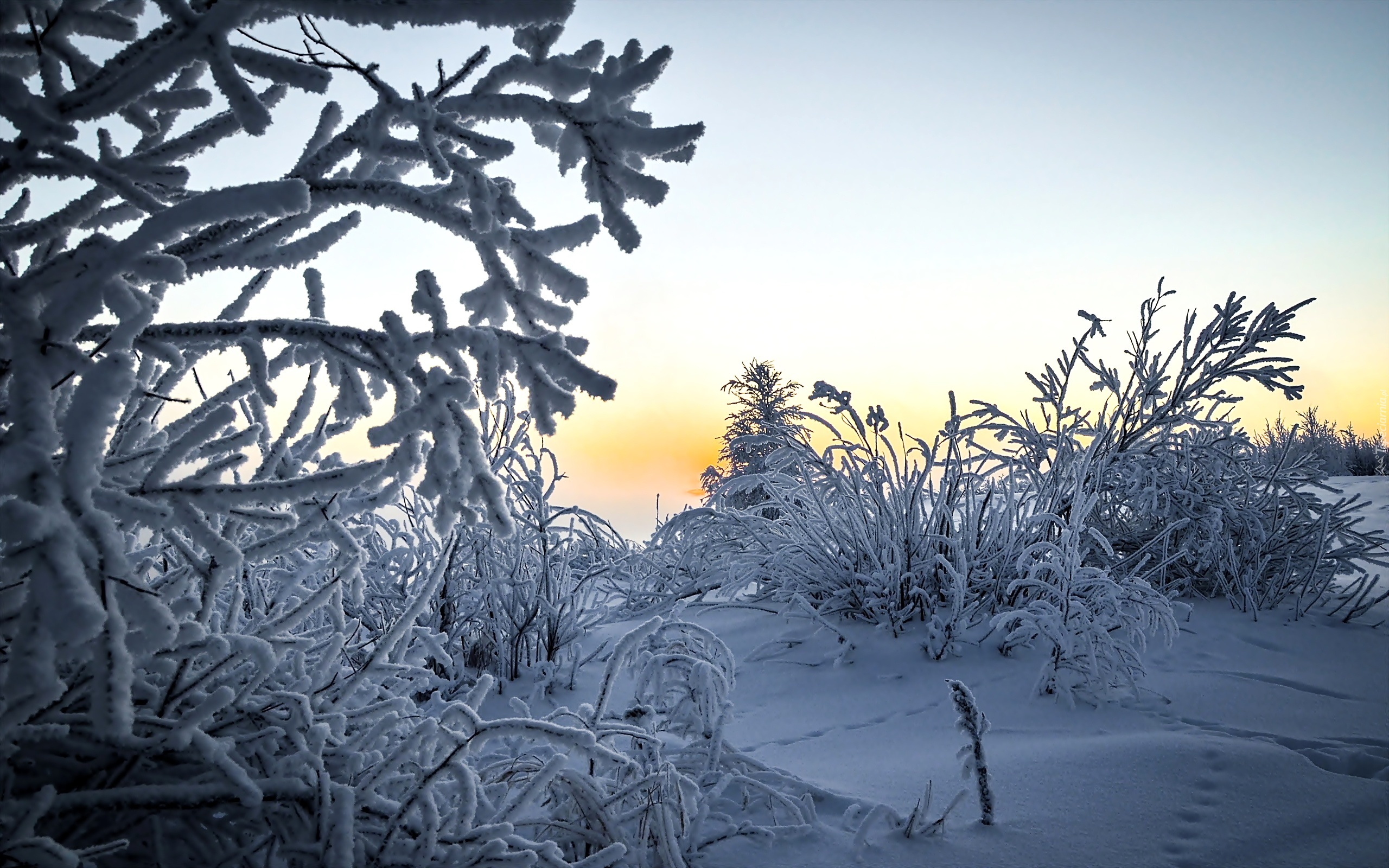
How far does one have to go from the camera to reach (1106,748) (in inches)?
81.4

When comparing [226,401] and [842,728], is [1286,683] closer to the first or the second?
[842,728]

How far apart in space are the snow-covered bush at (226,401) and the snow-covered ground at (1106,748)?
894 millimetres

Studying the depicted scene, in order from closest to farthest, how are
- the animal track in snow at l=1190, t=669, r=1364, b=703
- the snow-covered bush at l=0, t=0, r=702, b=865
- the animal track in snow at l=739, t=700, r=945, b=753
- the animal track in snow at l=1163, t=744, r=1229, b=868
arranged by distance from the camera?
the snow-covered bush at l=0, t=0, r=702, b=865, the animal track in snow at l=1163, t=744, r=1229, b=868, the animal track in snow at l=739, t=700, r=945, b=753, the animal track in snow at l=1190, t=669, r=1364, b=703

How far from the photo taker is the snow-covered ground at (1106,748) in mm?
1561

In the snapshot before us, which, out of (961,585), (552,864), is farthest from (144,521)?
(961,585)

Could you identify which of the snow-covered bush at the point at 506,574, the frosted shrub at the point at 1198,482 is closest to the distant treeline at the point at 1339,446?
the frosted shrub at the point at 1198,482

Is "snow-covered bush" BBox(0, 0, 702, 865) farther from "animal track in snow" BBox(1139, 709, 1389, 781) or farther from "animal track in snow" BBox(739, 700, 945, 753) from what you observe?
"animal track in snow" BBox(1139, 709, 1389, 781)

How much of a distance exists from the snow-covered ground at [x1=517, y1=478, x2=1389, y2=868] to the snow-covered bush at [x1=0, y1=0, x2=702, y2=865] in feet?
2.93

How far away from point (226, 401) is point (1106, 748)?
2.42 meters

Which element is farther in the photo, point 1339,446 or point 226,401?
point 1339,446

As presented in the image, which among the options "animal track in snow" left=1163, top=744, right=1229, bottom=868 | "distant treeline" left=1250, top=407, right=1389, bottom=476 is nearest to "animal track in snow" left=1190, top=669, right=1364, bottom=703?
"animal track in snow" left=1163, top=744, right=1229, bottom=868

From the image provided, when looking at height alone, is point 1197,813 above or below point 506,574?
below

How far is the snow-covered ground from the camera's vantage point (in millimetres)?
1561

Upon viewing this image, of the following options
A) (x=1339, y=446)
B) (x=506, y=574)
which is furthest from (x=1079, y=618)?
(x=1339, y=446)
